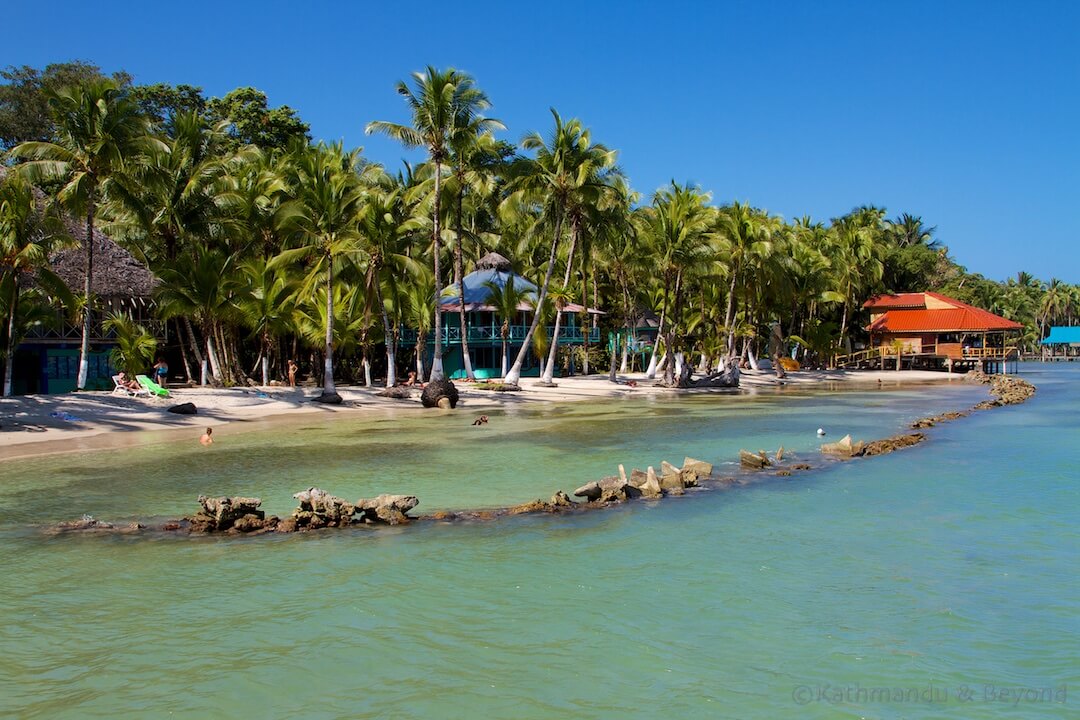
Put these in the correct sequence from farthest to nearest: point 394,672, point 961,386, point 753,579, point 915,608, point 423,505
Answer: point 961,386
point 423,505
point 753,579
point 915,608
point 394,672

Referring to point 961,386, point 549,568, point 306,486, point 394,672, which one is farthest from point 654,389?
point 394,672

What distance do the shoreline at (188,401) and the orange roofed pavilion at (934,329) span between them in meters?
24.7

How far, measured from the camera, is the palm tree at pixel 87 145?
990 inches

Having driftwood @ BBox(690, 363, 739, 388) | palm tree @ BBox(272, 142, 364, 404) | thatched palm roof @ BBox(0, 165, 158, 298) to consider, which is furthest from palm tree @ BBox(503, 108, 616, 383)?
thatched palm roof @ BBox(0, 165, 158, 298)

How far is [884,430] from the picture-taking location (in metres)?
24.4

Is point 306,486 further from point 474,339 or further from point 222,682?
point 474,339

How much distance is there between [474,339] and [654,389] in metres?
8.97

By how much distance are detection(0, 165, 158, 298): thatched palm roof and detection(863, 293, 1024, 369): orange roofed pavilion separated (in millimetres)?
47984

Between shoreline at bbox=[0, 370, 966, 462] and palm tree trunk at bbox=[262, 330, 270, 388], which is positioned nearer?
shoreline at bbox=[0, 370, 966, 462]

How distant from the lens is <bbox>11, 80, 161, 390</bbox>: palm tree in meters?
25.2

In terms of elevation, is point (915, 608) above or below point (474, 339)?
below

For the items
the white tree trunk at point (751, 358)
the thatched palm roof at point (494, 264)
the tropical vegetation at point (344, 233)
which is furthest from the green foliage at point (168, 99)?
the white tree trunk at point (751, 358)

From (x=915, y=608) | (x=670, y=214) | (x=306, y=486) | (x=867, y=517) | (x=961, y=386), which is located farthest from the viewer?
(x=961, y=386)

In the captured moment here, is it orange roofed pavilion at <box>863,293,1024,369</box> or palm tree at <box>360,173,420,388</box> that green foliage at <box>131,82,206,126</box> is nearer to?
palm tree at <box>360,173,420,388</box>
